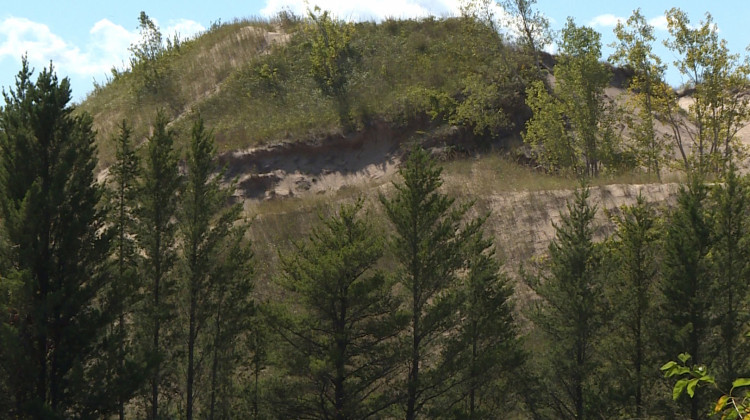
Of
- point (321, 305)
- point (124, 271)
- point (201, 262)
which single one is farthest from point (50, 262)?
point (321, 305)

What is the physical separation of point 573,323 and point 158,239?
1348 cm

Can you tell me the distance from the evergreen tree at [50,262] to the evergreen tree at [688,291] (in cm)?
1685

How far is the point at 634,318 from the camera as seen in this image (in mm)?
25609

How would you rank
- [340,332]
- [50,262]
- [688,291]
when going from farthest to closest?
[688,291]
[340,332]
[50,262]

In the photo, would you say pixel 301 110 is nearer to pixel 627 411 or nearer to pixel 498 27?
pixel 498 27

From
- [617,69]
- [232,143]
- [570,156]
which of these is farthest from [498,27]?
[232,143]

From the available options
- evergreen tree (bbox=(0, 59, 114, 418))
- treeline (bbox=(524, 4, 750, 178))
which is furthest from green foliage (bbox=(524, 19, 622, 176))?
evergreen tree (bbox=(0, 59, 114, 418))

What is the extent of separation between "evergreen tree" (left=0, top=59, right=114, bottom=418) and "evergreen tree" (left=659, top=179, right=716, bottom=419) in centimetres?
1685

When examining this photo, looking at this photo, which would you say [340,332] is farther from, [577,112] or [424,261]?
[577,112]

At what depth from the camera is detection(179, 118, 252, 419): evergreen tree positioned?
25.2m

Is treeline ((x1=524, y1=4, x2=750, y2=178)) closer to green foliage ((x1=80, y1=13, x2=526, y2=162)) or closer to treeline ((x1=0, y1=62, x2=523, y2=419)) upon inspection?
green foliage ((x1=80, y1=13, x2=526, y2=162))

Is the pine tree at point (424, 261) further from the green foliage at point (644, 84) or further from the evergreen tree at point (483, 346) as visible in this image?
the green foliage at point (644, 84)

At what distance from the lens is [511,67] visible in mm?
51250

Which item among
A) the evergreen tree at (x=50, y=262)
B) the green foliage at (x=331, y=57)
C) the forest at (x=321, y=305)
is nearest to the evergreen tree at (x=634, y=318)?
the forest at (x=321, y=305)
